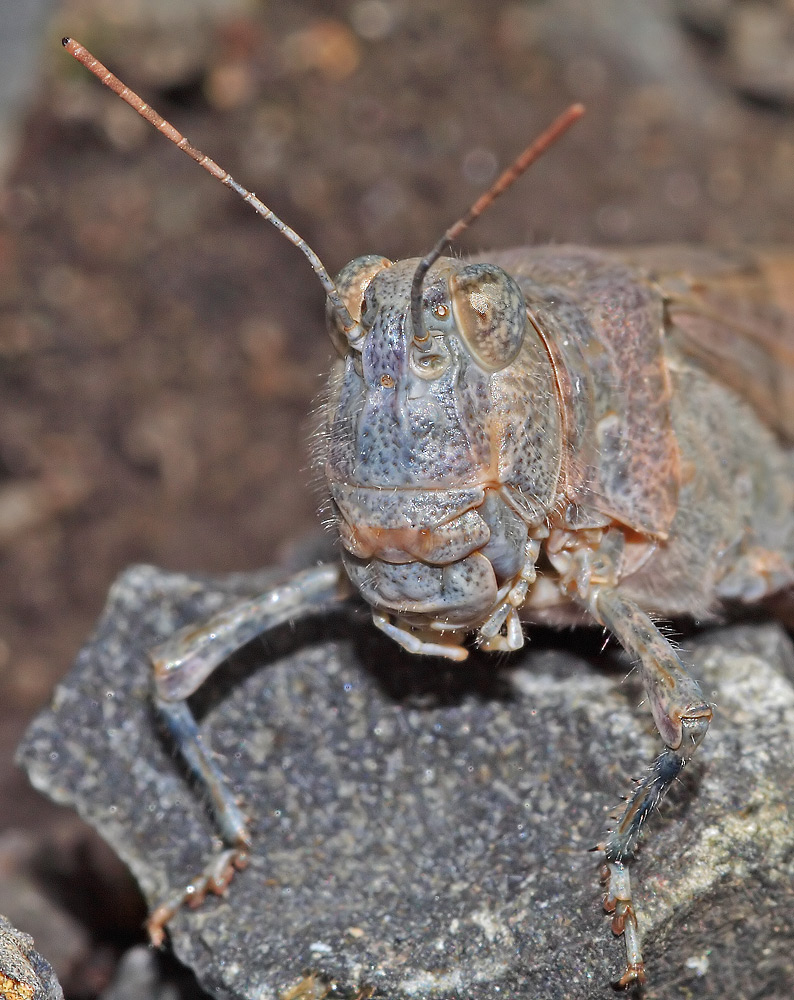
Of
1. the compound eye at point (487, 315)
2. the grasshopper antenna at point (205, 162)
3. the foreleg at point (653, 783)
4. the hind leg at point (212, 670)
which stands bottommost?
the foreleg at point (653, 783)

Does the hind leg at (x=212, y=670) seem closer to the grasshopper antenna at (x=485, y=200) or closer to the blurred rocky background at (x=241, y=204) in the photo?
the grasshopper antenna at (x=485, y=200)

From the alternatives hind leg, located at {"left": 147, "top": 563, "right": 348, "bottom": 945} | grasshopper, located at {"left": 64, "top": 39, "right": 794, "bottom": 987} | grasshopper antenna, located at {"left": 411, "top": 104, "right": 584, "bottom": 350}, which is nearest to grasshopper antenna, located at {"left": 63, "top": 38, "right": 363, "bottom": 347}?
grasshopper, located at {"left": 64, "top": 39, "right": 794, "bottom": 987}

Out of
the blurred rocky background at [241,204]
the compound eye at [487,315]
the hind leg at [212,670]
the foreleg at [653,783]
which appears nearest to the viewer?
the compound eye at [487,315]

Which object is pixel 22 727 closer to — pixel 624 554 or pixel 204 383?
pixel 204 383

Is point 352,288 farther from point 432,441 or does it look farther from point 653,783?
point 653,783

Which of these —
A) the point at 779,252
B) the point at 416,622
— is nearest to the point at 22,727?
the point at 416,622

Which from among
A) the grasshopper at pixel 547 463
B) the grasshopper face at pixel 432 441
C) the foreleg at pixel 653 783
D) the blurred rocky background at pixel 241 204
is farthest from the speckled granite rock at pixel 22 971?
the blurred rocky background at pixel 241 204

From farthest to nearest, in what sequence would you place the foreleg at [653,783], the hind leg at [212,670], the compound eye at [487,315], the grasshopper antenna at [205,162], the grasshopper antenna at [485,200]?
the hind leg at [212,670], the foreleg at [653,783], the compound eye at [487,315], the grasshopper antenna at [205,162], the grasshopper antenna at [485,200]
